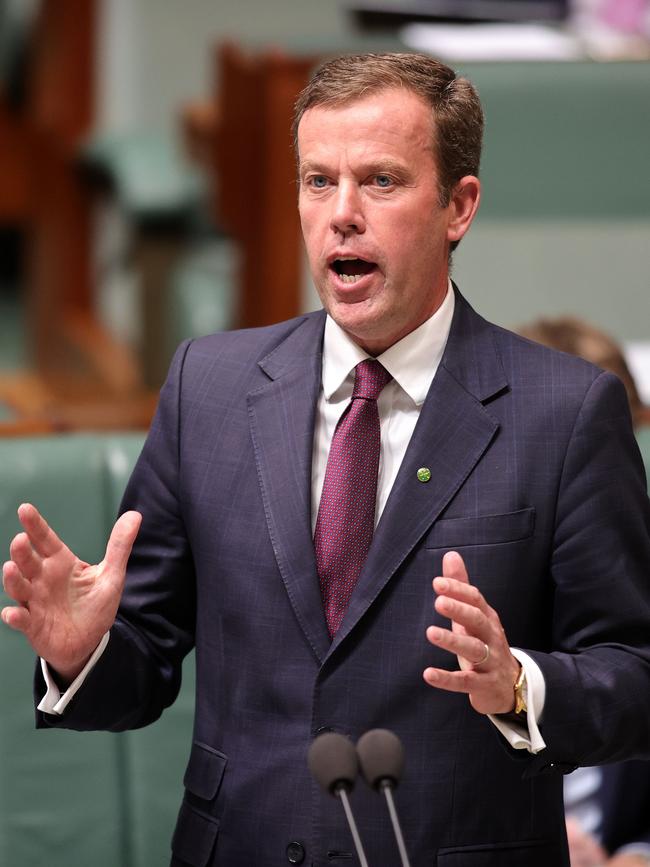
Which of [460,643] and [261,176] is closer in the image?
[460,643]

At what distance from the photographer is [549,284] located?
252cm

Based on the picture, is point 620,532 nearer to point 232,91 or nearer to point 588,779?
point 588,779

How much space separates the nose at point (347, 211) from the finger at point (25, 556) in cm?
33

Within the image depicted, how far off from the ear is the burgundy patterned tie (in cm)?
17

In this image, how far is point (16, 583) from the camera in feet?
3.98

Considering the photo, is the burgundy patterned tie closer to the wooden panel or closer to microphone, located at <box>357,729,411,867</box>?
microphone, located at <box>357,729,411,867</box>

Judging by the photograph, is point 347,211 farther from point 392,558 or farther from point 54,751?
point 54,751

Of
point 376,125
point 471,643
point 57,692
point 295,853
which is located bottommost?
point 295,853

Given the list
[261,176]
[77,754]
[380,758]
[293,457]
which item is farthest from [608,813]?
[261,176]

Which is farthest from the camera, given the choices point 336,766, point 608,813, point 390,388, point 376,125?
point 608,813

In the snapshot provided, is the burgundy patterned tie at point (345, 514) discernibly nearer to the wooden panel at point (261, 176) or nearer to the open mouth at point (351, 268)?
the open mouth at point (351, 268)

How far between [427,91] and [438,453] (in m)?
0.28

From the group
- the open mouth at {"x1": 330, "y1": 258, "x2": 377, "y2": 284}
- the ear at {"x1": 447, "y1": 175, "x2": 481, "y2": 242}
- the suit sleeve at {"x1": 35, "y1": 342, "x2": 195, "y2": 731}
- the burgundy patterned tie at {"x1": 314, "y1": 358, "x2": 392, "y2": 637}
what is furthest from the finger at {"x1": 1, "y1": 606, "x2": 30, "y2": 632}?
the ear at {"x1": 447, "y1": 175, "x2": 481, "y2": 242}

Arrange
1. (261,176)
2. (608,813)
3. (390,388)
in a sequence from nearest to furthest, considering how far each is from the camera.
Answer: (390,388) < (608,813) < (261,176)
